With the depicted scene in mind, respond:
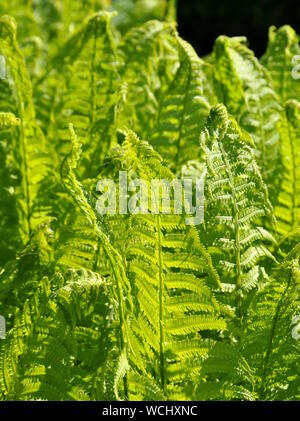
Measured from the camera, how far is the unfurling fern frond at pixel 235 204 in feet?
3.47

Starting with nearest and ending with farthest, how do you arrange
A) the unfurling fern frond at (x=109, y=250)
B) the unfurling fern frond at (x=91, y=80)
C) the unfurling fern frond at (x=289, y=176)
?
the unfurling fern frond at (x=109, y=250), the unfurling fern frond at (x=289, y=176), the unfurling fern frond at (x=91, y=80)

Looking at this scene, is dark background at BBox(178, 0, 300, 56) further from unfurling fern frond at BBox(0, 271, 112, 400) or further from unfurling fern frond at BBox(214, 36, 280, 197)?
unfurling fern frond at BBox(0, 271, 112, 400)

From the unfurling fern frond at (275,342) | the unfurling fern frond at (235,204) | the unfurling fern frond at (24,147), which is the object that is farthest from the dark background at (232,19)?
the unfurling fern frond at (275,342)

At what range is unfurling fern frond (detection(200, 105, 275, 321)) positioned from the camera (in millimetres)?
1057

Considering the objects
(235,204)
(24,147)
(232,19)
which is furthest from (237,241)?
(232,19)

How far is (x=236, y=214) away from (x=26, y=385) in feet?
1.25

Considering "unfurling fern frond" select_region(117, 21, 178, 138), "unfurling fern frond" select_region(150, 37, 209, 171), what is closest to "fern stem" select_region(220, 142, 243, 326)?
"unfurling fern frond" select_region(150, 37, 209, 171)

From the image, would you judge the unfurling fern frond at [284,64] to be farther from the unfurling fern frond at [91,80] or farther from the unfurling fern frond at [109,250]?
the unfurling fern frond at [109,250]

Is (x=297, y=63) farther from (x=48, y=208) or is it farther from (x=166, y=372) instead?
(x=166, y=372)

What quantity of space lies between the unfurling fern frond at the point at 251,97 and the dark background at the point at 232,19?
12.7 ft

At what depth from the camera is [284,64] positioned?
1681mm

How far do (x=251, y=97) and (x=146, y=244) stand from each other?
58cm

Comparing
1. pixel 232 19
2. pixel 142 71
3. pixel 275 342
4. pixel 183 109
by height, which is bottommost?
pixel 275 342

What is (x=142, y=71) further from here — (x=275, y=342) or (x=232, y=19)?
(x=232, y=19)
